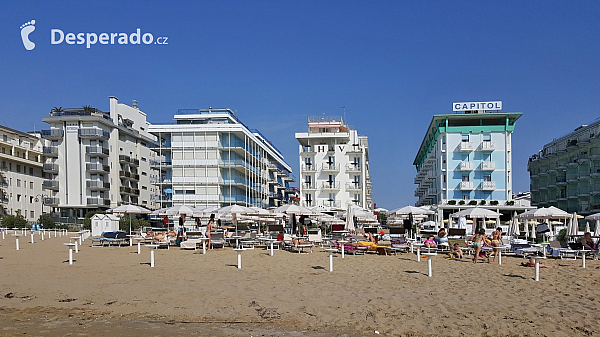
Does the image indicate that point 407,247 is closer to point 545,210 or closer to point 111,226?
point 545,210

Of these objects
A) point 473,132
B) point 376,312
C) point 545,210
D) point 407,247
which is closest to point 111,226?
point 407,247

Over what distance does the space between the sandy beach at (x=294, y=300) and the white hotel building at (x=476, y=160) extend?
150 feet

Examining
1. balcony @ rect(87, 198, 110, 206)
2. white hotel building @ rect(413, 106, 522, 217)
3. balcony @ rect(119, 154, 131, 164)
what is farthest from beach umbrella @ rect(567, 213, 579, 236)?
balcony @ rect(119, 154, 131, 164)

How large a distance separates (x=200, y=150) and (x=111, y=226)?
18.8 meters

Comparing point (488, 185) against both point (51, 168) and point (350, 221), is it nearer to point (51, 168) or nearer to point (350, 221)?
point (350, 221)

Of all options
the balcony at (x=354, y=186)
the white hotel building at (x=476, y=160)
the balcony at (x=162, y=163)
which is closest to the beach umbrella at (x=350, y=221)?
the balcony at (x=162, y=163)

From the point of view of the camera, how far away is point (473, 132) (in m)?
62.9

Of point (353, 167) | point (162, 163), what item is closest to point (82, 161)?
point (162, 163)

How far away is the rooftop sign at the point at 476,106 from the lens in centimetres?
6297

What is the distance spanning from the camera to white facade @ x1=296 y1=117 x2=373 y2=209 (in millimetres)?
67688

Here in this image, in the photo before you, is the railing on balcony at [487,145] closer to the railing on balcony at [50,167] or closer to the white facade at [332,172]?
the white facade at [332,172]

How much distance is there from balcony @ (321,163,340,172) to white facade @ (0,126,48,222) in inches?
1408

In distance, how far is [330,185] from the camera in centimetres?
6781

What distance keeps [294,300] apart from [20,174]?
6389 cm
